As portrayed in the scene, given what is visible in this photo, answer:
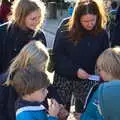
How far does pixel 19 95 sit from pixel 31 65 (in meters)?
0.27

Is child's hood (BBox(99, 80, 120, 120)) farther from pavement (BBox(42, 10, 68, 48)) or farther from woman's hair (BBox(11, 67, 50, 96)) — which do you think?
pavement (BBox(42, 10, 68, 48))

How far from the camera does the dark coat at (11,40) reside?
433cm

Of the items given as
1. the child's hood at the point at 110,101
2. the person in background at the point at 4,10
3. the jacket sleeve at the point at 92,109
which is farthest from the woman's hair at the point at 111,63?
the person in background at the point at 4,10

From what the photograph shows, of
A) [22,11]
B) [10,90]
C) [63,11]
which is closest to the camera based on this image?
[10,90]

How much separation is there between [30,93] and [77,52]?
1410mm

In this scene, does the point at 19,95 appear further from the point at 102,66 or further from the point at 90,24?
the point at 90,24

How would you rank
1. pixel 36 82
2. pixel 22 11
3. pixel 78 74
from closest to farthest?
1. pixel 36 82
2. pixel 22 11
3. pixel 78 74

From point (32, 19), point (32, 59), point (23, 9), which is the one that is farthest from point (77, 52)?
point (32, 59)

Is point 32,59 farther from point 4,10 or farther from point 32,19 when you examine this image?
point 4,10

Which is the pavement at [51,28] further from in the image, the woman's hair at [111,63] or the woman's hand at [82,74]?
the woman's hair at [111,63]

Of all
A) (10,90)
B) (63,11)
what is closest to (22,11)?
(10,90)

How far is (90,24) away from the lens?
4422 millimetres

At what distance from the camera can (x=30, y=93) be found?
322cm

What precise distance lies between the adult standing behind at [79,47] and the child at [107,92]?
92cm
